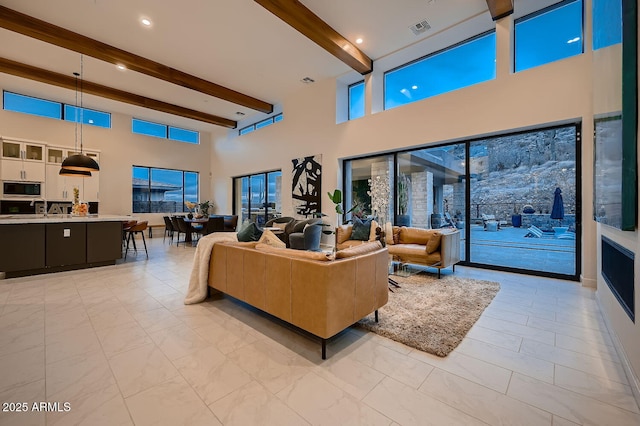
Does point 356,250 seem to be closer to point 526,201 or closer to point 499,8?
point 526,201

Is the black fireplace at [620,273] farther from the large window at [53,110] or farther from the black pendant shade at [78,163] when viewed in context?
the large window at [53,110]

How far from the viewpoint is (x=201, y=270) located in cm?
334

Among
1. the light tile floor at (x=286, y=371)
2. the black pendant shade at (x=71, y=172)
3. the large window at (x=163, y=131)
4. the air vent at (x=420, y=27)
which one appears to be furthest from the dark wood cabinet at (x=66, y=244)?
the air vent at (x=420, y=27)

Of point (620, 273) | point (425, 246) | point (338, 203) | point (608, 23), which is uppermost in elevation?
point (608, 23)

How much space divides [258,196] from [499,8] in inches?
317

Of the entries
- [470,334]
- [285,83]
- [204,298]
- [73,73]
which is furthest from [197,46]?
[470,334]

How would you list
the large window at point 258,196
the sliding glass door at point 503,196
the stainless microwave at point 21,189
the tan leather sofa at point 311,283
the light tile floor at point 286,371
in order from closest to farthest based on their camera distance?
the light tile floor at point 286,371 < the tan leather sofa at point 311,283 < the sliding glass door at point 503,196 < the stainless microwave at point 21,189 < the large window at point 258,196

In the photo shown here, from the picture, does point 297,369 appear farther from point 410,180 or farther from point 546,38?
point 546,38

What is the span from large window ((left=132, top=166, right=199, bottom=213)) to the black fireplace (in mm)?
11747

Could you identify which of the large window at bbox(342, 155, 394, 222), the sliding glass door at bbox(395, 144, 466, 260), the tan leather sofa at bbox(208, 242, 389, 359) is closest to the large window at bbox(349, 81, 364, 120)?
the large window at bbox(342, 155, 394, 222)

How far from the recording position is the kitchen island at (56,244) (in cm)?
430

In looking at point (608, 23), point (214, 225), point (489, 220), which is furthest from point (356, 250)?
point (214, 225)

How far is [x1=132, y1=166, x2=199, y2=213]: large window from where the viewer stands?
9719 mm

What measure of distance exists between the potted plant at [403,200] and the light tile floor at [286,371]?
3031 millimetres
